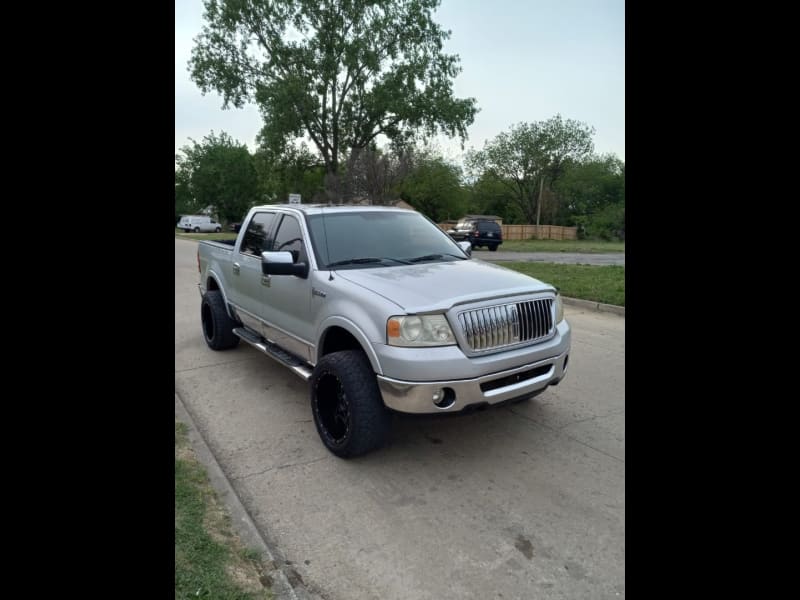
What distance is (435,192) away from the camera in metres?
49.4

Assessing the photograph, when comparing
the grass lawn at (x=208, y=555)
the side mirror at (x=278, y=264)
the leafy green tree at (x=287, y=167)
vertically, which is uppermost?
the leafy green tree at (x=287, y=167)

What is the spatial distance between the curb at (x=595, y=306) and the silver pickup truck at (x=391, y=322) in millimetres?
5066

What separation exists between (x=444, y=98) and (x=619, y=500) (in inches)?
1238

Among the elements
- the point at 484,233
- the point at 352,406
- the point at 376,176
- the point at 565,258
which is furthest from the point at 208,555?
the point at 484,233

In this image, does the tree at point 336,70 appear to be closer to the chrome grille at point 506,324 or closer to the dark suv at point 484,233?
the dark suv at point 484,233

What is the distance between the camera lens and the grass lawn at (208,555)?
228 cm

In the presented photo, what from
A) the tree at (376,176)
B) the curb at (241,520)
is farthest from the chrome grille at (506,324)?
the tree at (376,176)

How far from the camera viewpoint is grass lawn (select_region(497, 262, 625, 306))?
31.7 feet

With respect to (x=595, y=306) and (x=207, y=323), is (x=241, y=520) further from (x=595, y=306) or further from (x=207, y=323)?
(x=595, y=306)

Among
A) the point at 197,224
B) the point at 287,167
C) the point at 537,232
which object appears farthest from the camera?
the point at 197,224

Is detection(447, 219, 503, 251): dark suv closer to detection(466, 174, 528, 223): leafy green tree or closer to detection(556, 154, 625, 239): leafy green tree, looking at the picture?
detection(556, 154, 625, 239): leafy green tree

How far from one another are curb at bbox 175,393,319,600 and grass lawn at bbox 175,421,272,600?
0.04 m

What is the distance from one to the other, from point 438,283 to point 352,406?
102cm
